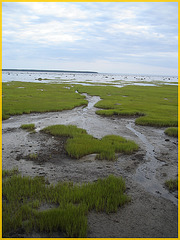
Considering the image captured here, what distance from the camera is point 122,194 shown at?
6648 mm

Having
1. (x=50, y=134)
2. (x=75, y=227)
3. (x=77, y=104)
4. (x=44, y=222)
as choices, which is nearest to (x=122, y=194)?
(x=75, y=227)

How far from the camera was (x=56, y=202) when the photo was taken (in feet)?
20.2

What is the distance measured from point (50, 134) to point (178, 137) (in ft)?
28.5

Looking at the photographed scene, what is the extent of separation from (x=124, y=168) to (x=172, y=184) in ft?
6.86

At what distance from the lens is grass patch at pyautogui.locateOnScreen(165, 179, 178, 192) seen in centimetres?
741

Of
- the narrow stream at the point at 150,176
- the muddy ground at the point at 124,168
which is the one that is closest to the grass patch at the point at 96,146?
the muddy ground at the point at 124,168

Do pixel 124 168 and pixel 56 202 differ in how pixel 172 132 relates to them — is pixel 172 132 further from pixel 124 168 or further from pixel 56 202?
pixel 56 202

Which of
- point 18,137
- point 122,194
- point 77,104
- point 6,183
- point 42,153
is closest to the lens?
point 122,194

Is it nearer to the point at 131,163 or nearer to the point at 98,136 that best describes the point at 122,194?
the point at 131,163

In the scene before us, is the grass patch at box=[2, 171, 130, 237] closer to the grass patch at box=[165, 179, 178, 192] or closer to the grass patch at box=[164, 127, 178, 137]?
the grass patch at box=[165, 179, 178, 192]

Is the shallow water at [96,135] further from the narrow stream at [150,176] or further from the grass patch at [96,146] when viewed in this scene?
the grass patch at [96,146]

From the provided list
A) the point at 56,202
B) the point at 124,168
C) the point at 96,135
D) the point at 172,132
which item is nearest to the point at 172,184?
the point at 124,168

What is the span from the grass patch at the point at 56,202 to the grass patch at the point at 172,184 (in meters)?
1.64

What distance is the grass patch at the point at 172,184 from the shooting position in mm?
7415
